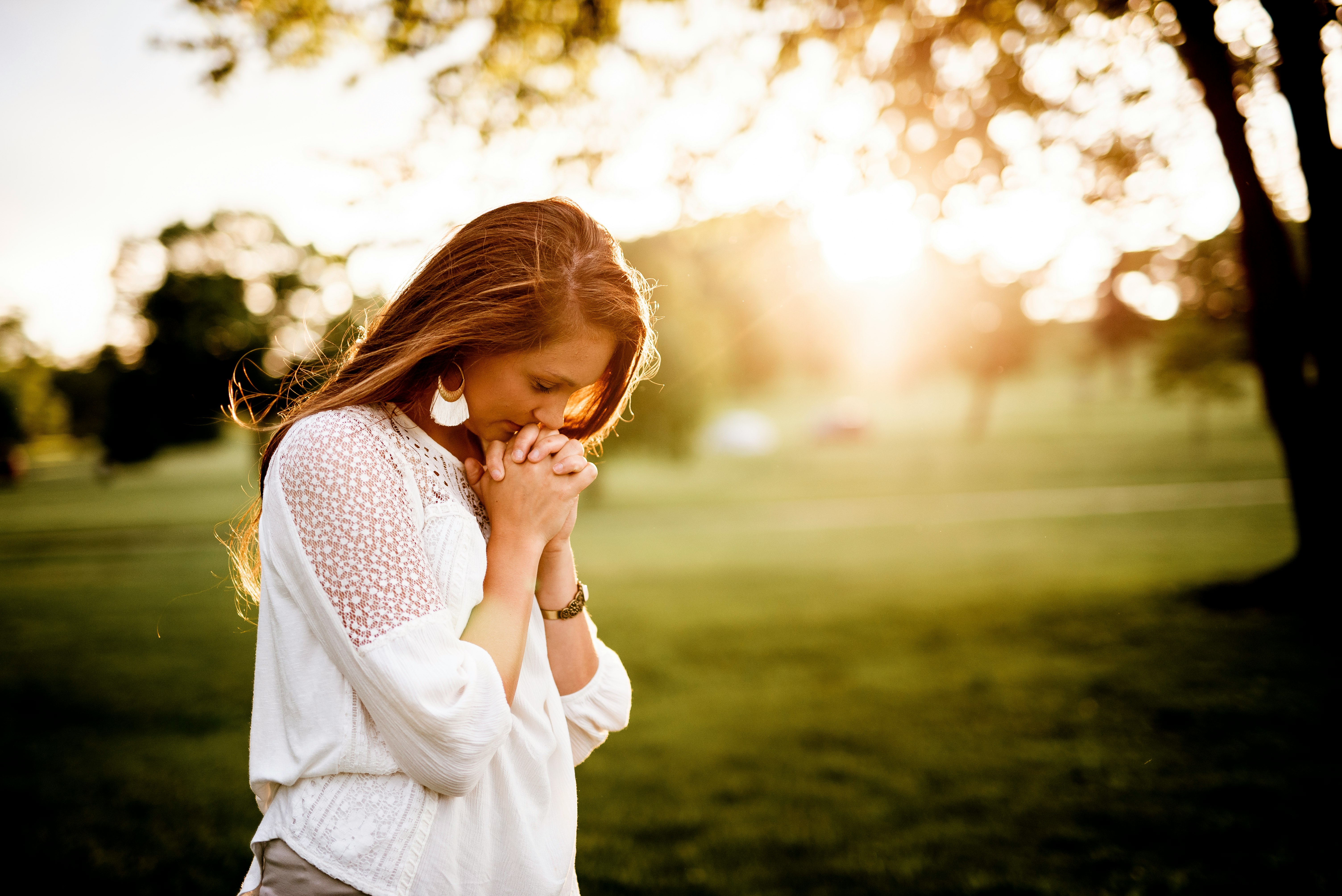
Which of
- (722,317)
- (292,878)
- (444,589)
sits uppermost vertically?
(722,317)

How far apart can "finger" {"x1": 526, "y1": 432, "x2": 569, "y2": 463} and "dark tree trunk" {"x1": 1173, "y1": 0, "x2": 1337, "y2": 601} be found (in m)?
4.87

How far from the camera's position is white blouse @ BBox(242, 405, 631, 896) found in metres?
1.43

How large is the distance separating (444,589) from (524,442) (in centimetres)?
37

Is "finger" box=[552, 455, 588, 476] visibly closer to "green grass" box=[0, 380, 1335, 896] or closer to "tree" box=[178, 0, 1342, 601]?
"green grass" box=[0, 380, 1335, 896]

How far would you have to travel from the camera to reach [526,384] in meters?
1.89

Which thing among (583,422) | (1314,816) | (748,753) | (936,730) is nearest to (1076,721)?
(936,730)

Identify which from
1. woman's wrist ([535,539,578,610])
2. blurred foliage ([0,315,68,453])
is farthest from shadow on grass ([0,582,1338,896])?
blurred foliage ([0,315,68,453])

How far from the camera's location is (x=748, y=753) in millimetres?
5879

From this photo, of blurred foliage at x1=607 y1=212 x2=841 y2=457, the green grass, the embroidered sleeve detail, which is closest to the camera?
the embroidered sleeve detail

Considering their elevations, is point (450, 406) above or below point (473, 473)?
above

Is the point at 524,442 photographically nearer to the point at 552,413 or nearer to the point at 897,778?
the point at 552,413

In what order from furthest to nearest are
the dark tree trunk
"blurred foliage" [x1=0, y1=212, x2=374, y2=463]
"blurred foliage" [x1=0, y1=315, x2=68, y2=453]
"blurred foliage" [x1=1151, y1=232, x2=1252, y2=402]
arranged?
"blurred foliage" [x1=0, y1=315, x2=68, y2=453] < "blurred foliage" [x1=0, y1=212, x2=374, y2=463] < "blurred foliage" [x1=1151, y1=232, x2=1252, y2=402] < the dark tree trunk

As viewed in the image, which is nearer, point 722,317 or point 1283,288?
point 1283,288

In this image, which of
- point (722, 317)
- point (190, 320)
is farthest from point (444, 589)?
point (190, 320)
